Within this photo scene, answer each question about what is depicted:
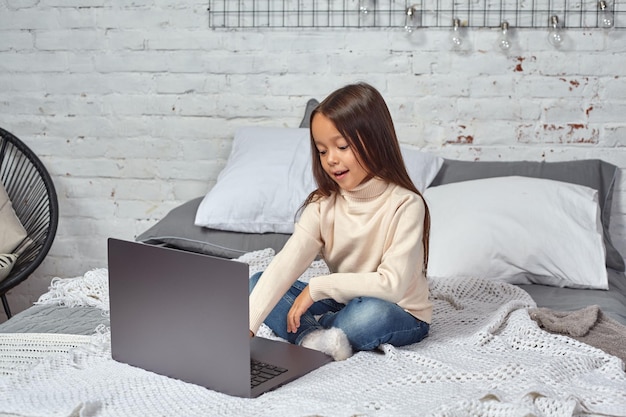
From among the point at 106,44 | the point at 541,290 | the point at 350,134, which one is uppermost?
the point at 106,44

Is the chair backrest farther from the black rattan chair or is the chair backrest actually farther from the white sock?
the white sock

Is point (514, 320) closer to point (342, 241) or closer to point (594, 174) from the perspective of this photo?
point (342, 241)

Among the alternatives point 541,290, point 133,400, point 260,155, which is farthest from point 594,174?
point 133,400

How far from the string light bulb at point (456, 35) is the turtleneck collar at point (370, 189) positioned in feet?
3.92

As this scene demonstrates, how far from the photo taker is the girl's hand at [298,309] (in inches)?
A: 63.0

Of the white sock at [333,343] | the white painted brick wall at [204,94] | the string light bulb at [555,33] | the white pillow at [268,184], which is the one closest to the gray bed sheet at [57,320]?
the white sock at [333,343]

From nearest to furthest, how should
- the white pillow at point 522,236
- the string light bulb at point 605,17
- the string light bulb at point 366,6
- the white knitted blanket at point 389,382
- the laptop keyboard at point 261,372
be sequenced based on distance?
the white knitted blanket at point 389,382, the laptop keyboard at point 261,372, the white pillow at point 522,236, the string light bulb at point 605,17, the string light bulb at point 366,6

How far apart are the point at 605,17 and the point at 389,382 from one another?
5.51ft

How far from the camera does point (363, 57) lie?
277cm

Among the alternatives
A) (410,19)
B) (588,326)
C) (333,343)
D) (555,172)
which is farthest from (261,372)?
(410,19)

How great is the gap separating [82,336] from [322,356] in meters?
0.49

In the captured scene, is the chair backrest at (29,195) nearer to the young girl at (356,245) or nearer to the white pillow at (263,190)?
the white pillow at (263,190)

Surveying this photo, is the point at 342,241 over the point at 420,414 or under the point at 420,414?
over

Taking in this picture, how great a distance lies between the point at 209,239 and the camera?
2.37m
